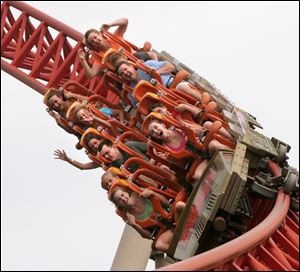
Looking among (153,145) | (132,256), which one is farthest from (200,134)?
(132,256)

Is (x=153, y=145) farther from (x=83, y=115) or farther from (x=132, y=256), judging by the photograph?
(x=132, y=256)

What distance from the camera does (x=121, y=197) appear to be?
9.38 metres

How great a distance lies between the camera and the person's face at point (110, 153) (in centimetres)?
1004

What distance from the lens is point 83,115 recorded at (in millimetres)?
10609

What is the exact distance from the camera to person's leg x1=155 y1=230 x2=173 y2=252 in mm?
9461

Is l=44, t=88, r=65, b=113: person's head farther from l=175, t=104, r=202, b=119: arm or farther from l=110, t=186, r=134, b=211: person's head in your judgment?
l=110, t=186, r=134, b=211: person's head

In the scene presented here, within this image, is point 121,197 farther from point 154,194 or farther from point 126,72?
point 126,72

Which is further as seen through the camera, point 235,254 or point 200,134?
point 200,134

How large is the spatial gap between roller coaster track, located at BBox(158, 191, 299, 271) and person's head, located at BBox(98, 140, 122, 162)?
Result: 5.47ft

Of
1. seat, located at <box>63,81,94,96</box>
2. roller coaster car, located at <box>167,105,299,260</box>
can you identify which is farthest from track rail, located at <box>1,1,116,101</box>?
roller coaster car, located at <box>167,105,299,260</box>

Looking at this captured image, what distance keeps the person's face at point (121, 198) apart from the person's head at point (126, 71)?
143 cm

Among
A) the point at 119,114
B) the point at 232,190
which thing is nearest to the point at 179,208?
the point at 232,190

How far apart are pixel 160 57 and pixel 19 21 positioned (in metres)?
4.12

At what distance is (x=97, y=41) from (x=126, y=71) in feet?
2.38
